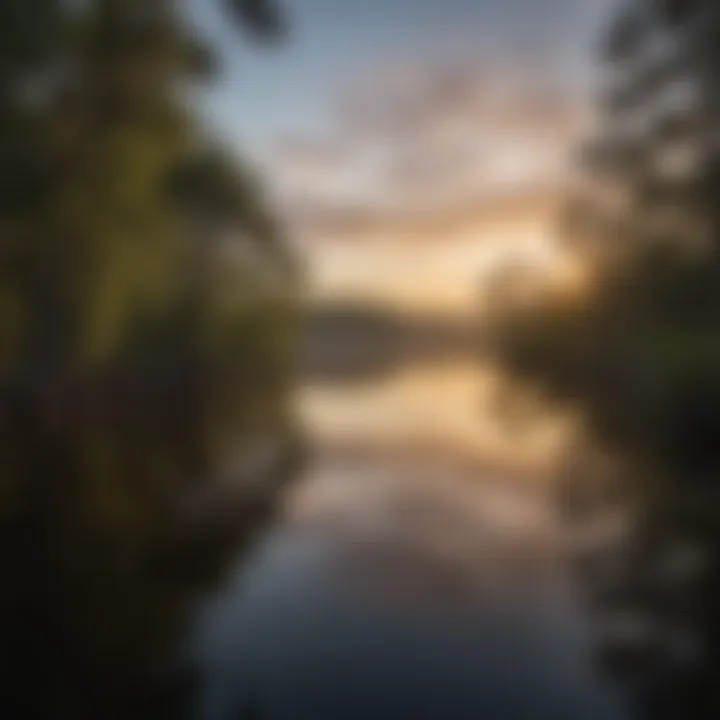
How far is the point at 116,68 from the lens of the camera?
4.67ft

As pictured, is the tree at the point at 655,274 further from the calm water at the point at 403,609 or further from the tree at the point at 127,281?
the tree at the point at 127,281

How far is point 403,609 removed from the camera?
852 mm

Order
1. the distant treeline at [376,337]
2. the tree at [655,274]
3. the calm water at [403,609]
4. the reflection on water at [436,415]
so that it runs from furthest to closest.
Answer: the reflection on water at [436,415] < the distant treeline at [376,337] < the tree at [655,274] < the calm water at [403,609]

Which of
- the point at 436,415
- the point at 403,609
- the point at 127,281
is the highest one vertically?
the point at 127,281

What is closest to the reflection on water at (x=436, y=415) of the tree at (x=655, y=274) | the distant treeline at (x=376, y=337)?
the distant treeline at (x=376, y=337)

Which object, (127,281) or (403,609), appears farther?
(127,281)

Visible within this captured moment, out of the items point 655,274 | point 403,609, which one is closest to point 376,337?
point 655,274

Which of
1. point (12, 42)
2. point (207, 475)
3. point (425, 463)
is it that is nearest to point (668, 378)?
point (425, 463)

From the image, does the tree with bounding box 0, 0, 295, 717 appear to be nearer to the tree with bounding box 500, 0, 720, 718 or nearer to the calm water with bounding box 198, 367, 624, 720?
the calm water with bounding box 198, 367, 624, 720

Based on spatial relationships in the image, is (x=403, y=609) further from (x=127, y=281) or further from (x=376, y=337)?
(x=127, y=281)

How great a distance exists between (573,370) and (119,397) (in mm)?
858

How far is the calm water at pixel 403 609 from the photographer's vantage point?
69 centimetres

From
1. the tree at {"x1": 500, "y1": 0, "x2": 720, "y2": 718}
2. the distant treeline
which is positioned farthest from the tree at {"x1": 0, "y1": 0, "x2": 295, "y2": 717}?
the tree at {"x1": 500, "y1": 0, "x2": 720, "y2": 718}

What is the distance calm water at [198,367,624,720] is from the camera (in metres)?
0.69
